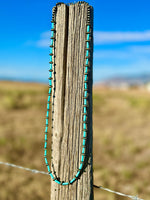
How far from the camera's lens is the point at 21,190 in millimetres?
5160

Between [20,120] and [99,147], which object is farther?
[20,120]

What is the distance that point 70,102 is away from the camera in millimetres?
1916

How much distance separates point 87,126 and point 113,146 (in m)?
6.74

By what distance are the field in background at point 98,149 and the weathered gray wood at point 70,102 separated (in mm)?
3209

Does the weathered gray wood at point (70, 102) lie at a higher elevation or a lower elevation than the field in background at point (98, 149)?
higher

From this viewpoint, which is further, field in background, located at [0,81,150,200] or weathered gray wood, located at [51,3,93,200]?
field in background, located at [0,81,150,200]

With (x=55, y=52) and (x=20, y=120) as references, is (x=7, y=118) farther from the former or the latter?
(x=55, y=52)

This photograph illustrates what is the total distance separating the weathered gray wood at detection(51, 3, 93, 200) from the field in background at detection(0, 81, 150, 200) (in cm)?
321

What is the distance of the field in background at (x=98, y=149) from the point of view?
5.36m

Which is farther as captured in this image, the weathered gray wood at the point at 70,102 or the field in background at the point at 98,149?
the field in background at the point at 98,149

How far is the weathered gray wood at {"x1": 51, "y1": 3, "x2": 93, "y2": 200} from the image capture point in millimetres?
1868

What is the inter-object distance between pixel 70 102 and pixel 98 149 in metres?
6.56

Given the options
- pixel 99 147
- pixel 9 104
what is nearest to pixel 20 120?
pixel 9 104

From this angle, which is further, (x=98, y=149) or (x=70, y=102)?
(x=98, y=149)
